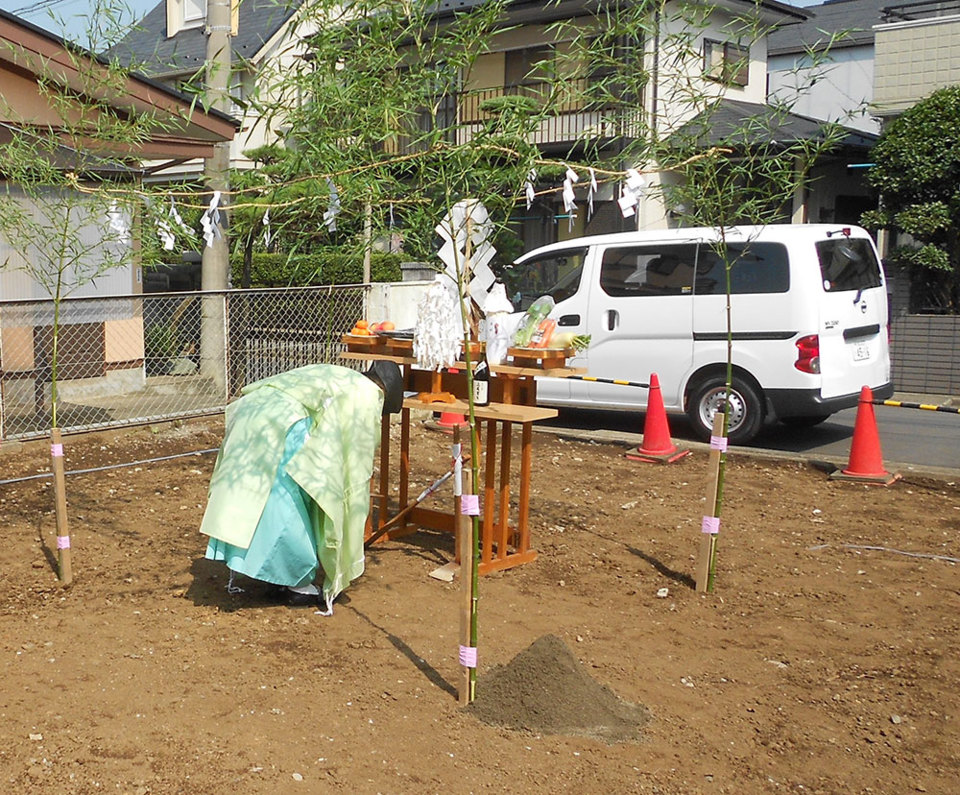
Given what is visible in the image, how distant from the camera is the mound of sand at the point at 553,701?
3754 millimetres

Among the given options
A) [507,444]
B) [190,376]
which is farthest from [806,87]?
[190,376]

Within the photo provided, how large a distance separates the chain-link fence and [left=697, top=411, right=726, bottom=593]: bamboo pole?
5.13 m

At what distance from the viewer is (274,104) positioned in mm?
4312

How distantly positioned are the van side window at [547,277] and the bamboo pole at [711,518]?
502 cm

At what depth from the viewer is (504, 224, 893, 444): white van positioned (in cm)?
888

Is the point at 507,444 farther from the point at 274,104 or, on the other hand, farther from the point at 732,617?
the point at 274,104

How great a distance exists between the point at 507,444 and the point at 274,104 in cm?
206

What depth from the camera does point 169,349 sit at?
9781 mm

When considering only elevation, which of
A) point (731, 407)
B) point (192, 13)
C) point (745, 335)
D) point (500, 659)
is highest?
point (192, 13)

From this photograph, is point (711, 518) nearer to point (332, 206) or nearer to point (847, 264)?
point (332, 206)

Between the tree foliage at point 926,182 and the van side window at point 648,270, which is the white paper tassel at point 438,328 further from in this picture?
the tree foliage at point 926,182

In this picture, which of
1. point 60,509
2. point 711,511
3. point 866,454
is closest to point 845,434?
point 866,454

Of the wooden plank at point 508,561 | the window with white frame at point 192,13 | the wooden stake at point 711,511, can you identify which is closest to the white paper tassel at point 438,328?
the wooden plank at point 508,561

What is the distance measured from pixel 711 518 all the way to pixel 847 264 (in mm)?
4691
